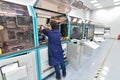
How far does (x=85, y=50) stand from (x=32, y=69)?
3330 mm

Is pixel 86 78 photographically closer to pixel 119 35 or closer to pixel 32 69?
pixel 32 69

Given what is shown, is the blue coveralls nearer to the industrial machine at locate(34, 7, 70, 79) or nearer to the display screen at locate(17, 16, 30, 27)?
the industrial machine at locate(34, 7, 70, 79)

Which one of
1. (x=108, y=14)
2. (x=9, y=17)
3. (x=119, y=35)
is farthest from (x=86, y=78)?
(x=108, y=14)

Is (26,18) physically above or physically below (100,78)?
above

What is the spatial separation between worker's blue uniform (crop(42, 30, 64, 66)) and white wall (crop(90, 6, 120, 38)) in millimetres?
12225

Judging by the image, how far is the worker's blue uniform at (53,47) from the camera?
7.41 feet

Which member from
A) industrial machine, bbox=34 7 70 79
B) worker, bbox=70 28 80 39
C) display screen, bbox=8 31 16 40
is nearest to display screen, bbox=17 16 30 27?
display screen, bbox=8 31 16 40

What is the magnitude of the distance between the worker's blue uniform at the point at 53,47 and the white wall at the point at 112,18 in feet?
40.1

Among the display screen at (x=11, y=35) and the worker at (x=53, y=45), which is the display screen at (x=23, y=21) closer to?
the display screen at (x=11, y=35)

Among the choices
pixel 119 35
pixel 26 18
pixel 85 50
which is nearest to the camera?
pixel 26 18

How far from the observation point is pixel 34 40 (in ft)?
6.59

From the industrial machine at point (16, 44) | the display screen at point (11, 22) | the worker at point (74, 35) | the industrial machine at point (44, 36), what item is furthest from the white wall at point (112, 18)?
the display screen at point (11, 22)

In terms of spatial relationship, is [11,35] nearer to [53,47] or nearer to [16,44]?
[16,44]

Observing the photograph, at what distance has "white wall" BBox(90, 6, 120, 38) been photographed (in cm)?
1195
